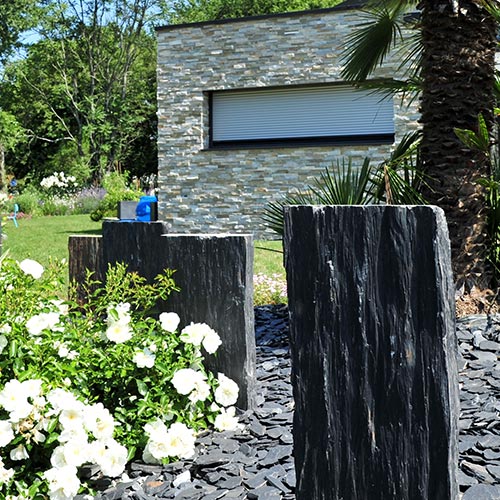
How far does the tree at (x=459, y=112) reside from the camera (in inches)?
201

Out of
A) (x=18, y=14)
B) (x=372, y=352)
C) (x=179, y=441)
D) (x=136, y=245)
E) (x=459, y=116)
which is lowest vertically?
(x=179, y=441)

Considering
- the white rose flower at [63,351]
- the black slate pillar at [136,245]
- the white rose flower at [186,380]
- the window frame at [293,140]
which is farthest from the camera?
the window frame at [293,140]

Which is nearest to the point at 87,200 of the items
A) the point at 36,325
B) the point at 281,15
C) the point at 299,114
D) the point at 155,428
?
the point at 299,114

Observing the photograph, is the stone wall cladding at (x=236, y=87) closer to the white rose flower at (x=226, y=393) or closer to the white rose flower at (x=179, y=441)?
the white rose flower at (x=226, y=393)

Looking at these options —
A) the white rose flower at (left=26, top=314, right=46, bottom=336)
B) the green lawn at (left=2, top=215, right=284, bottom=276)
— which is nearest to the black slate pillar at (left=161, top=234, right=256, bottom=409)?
the white rose flower at (left=26, top=314, right=46, bottom=336)

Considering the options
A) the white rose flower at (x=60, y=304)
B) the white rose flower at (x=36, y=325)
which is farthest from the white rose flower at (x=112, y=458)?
the white rose flower at (x=60, y=304)

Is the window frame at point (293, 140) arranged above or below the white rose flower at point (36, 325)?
above

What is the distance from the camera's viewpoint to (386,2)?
7664 millimetres

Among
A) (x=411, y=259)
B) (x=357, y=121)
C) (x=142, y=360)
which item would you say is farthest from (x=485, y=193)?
(x=357, y=121)

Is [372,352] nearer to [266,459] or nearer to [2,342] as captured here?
[266,459]

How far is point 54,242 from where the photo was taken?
11914 mm

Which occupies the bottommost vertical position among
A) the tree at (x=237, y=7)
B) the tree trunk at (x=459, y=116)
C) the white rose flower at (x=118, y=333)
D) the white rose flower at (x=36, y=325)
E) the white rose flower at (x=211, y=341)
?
the white rose flower at (x=211, y=341)

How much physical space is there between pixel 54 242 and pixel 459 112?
27.0 ft

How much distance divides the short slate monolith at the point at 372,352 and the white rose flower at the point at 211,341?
1404 mm
